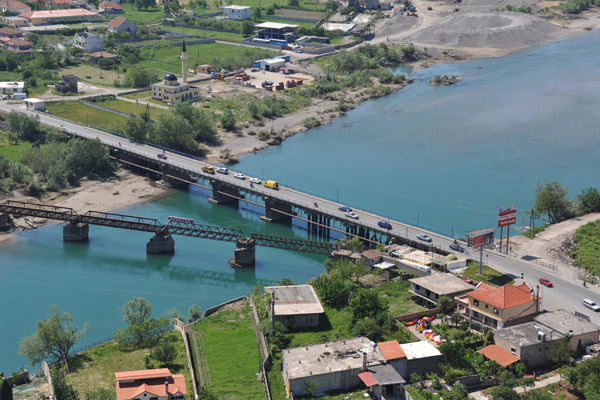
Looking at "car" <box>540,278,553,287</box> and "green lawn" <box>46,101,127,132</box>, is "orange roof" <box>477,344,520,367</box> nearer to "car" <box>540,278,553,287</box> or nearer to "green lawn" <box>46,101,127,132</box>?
"car" <box>540,278,553,287</box>

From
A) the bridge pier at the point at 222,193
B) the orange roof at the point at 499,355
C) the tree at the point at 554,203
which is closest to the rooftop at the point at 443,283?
the orange roof at the point at 499,355

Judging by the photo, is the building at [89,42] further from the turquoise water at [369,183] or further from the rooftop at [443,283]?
the rooftop at [443,283]

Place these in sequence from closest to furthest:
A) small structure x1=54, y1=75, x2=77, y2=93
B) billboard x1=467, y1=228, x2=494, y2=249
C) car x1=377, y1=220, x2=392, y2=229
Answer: billboard x1=467, y1=228, x2=494, y2=249
car x1=377, y1=220, x2=392, y2=229
small structure x1=54, y1=75, x2=77, y2=93

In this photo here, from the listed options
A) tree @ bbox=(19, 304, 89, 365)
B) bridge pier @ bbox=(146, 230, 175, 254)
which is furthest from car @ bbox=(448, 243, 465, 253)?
tree @ bbox=(19, 304, 89, 365)

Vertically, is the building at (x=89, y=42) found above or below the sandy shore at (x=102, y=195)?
above

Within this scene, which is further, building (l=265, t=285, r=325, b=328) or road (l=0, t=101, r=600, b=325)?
road (l=0, t=101, r=600, b=325)

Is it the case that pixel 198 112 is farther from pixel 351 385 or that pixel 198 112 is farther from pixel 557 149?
pixel 351 385
